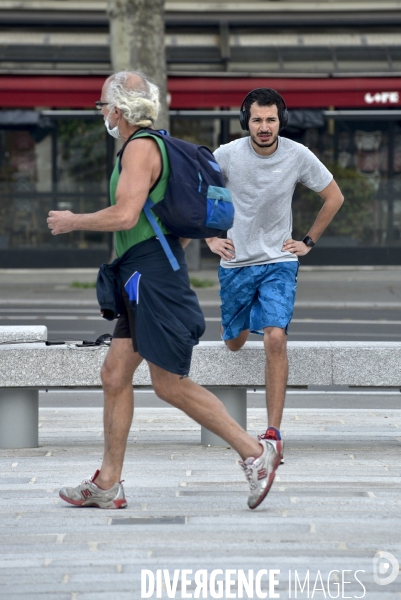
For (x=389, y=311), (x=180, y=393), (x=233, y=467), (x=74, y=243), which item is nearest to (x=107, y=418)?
(x=180, y=393)

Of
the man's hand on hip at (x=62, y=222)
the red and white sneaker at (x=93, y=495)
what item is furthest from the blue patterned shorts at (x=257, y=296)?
the man's hand on hip at (x=62, y=222)

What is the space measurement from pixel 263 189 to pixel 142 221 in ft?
3.98

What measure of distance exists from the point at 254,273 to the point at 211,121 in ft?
51.9

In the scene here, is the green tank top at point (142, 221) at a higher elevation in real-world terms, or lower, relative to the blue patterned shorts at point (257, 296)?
higher

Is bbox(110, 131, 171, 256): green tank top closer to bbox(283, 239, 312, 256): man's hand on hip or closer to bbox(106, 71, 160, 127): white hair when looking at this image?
bbox(106, 71, 160, 127): white hair

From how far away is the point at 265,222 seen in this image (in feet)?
18.8

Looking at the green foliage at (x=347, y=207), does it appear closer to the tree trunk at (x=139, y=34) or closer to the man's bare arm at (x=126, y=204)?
the tree trunk at (x=139, y=34)

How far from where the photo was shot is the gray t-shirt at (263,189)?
5.68 metres

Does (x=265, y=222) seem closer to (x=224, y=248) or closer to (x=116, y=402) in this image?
(x=224, y=248)

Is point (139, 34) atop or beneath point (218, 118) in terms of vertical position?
atop

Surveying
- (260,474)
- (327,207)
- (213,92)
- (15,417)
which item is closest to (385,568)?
(260,474)

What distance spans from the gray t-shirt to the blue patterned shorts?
53 mm

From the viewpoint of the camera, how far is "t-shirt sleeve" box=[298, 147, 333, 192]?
5738mm

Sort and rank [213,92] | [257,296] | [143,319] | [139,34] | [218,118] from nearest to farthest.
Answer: [143,319], [257,296], [139,34], [213,92], [218,118]
